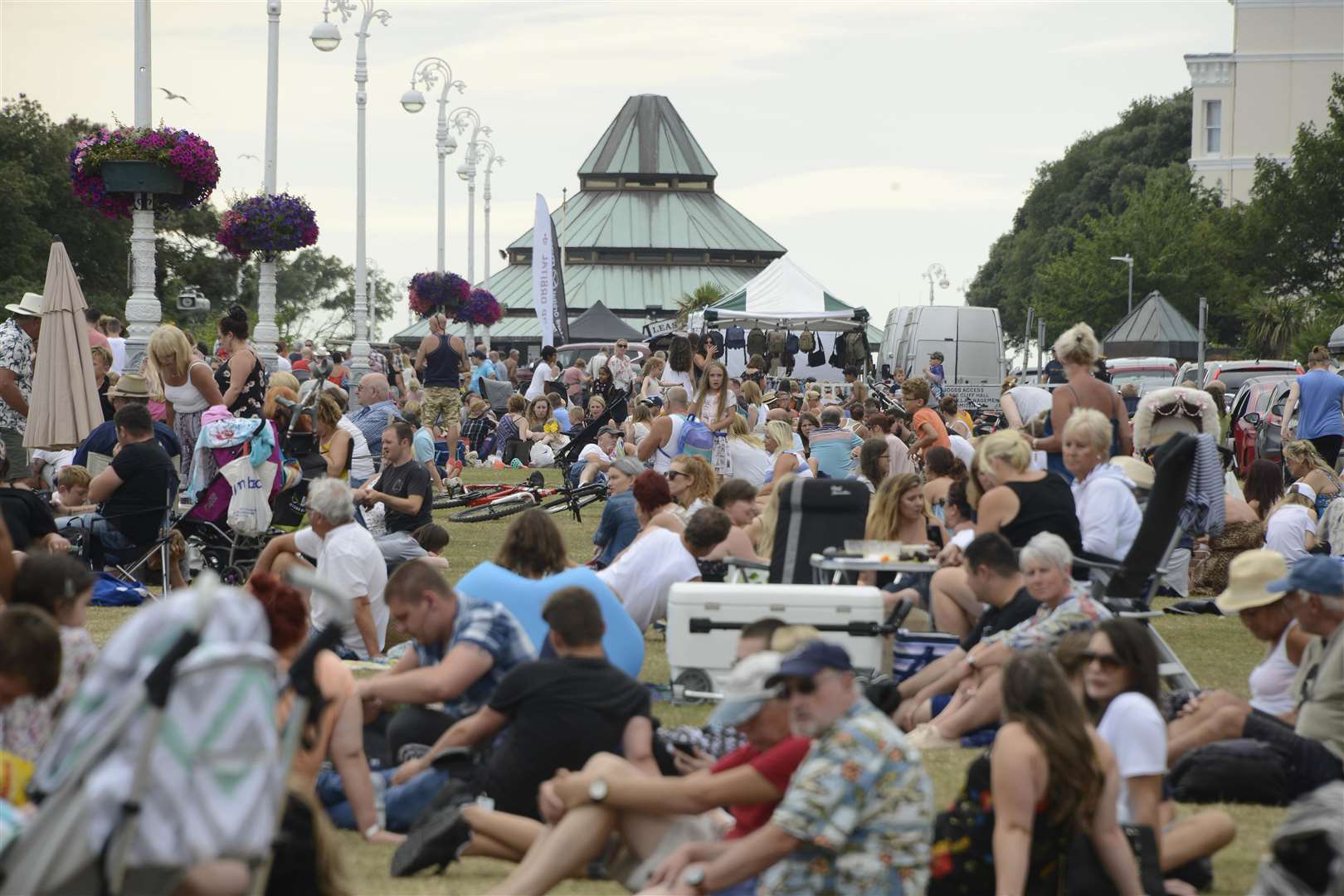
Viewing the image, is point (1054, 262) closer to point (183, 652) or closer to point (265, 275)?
point (265, 275)

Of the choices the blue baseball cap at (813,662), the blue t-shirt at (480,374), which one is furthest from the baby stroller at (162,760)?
the blue t-shirt at (480,374)

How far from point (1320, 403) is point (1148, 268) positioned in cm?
5051

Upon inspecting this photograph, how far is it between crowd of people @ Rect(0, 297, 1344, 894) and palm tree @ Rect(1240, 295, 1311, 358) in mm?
45870

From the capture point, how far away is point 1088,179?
86.6 m

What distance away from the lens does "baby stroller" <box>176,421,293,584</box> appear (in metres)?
12.0

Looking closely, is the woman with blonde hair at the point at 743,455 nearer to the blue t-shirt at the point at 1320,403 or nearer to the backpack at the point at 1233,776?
the blue t-shirt at the point at 1320,403

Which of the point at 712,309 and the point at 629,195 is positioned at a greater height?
the point at 629,195

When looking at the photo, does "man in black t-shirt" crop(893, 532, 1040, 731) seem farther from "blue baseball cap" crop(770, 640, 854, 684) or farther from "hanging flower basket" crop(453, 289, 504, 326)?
"hanging flower basket" crop(453, 289, 504, 326)

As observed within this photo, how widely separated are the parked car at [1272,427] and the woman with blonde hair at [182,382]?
11737mm

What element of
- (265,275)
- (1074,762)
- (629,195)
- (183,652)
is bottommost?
(1074,762)

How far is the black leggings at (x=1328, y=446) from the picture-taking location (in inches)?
703

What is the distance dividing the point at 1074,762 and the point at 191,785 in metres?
2.66

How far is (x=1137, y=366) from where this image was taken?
3797 centimetres

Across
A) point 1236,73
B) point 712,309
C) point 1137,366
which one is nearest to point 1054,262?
point 1236,73
